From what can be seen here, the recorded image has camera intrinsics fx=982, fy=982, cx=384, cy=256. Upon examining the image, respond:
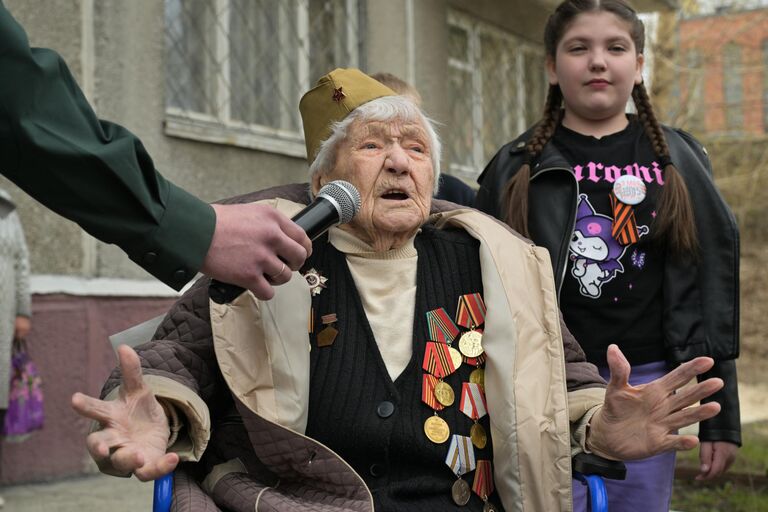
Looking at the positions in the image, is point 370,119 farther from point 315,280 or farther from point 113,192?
point 113,192

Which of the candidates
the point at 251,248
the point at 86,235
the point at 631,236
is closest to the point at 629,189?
the point at 631,236

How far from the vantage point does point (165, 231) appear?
1927mm

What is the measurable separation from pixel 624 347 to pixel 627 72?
2.92 feet

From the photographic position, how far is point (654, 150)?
10.5 ft

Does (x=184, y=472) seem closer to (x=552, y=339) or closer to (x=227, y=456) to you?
(x=227, y=456)

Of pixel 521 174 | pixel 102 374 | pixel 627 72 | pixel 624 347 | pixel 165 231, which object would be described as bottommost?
pixel 102 374

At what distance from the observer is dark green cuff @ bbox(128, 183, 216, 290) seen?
1928 mm

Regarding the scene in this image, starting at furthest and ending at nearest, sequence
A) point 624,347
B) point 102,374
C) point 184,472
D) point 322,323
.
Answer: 1. point 102,374
2. point 624,347
3. point 322,323
4. point 184,472

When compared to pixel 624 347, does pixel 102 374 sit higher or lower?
lower

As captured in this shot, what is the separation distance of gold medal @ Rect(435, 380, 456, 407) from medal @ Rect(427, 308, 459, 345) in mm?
123

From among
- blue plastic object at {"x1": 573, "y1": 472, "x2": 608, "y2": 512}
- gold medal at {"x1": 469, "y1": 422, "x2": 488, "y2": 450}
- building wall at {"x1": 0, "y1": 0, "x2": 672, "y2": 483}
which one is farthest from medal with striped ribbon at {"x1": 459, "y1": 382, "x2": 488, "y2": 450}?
building wall at {"x1": 0, "y1": 0, "x2": 672, "y2": 483}

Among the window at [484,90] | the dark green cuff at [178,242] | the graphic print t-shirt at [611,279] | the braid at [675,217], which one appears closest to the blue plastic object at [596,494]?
the graphic print t-shirt at [611,279]

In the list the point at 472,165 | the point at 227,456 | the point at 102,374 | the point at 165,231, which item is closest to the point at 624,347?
the point at 227,456

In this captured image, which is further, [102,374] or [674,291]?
[102,374]
